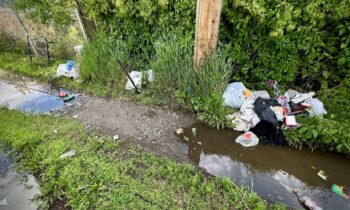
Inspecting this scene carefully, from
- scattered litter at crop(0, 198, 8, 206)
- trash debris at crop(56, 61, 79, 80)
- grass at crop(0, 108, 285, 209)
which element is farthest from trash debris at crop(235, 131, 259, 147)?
trash debris at crop(56, 61, 79, 80)

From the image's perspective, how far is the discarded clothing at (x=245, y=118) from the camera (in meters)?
3.49

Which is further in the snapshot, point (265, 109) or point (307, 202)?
point (265, 109)

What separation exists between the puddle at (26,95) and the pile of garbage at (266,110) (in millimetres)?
3267

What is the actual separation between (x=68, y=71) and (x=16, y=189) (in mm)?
2878

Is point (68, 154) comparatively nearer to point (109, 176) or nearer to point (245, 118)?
point (109, 176)

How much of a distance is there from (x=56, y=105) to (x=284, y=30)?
4.19m

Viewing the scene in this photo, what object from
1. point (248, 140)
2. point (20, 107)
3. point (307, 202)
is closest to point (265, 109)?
point (248, 140)

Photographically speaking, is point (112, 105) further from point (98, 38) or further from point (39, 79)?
point (39, 79)

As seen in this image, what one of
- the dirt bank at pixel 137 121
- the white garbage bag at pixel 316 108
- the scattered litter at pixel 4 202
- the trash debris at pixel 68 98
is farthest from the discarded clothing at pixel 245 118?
the scattered litter at pixel 4 202

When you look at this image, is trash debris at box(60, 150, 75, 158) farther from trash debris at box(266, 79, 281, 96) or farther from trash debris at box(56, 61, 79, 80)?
trash debris at box(266, 79, 281, 96)

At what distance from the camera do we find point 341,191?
2680 mm

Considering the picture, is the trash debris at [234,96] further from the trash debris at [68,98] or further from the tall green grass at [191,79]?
the trash debris at [68,98]

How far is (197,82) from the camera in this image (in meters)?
3.85

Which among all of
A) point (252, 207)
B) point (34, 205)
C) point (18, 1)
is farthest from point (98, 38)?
point (252, 207)
